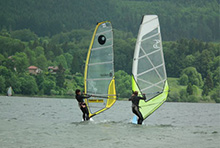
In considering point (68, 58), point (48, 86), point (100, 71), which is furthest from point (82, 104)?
point (68, 58)

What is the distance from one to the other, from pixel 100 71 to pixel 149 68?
224 cm

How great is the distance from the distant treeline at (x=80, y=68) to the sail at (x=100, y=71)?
84.7 m

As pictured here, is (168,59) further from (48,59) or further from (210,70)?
(48,59)

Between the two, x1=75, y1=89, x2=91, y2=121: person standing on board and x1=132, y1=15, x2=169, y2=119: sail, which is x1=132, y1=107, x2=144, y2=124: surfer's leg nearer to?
x1=132, y1=15, x2=169, y2=119: sail

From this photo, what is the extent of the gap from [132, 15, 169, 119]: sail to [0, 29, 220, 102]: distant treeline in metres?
84.7

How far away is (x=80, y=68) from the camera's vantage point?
465ft

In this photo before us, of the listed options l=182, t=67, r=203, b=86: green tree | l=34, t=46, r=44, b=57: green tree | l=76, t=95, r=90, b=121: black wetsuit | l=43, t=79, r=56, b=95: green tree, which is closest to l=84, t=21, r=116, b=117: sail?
l=76, t=95, r=90, b=121: black wetsuit

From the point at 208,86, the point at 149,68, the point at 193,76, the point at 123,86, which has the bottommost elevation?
the point at 208,86

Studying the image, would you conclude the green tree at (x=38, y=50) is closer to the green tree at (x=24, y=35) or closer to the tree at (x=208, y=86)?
the green tree at (x=24, y=35)

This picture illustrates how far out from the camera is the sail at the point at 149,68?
18375 mm

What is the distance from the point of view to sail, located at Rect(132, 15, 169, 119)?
18.4m

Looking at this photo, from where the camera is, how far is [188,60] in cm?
14125

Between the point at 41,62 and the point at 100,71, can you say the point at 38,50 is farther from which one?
the point at 100,71

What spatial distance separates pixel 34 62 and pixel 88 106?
5092 inches
